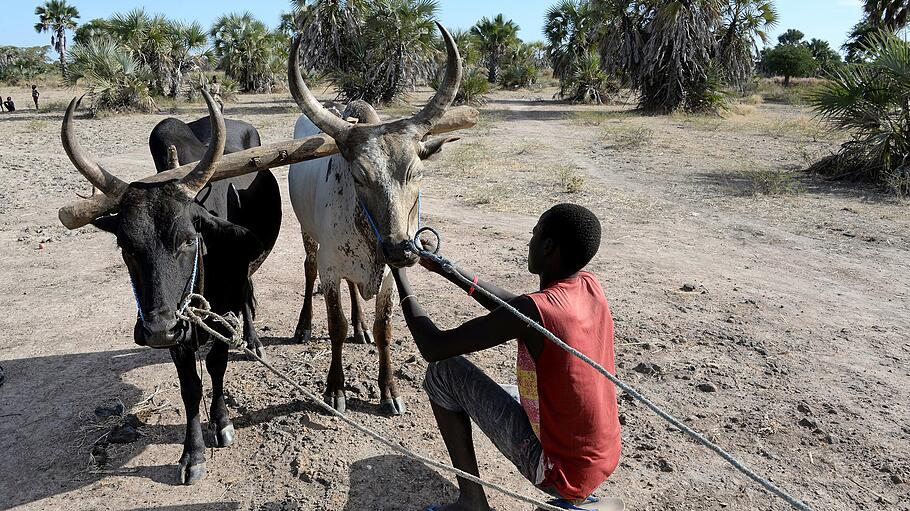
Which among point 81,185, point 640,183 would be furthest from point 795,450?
point 81,185

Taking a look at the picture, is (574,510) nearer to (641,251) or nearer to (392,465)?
(392,465)

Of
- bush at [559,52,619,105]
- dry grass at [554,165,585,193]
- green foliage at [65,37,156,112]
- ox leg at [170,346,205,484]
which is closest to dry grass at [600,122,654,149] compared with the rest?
dry grass at [554,165,585,193]

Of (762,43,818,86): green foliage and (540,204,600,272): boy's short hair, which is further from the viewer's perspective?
(762,43,818,86): green foliage

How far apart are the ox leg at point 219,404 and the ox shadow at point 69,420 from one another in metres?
0.14

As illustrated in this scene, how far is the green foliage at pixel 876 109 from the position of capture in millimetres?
10656

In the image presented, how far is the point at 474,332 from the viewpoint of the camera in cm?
264

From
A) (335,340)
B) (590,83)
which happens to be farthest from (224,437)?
(590,83)

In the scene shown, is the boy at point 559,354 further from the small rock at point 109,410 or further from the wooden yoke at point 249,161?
the small rock at point 109,410

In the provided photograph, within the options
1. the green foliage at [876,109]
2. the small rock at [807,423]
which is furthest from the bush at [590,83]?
the small rock at [807,423]

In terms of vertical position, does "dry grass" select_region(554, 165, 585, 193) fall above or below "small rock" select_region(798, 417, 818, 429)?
above

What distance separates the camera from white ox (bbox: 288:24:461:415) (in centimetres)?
343

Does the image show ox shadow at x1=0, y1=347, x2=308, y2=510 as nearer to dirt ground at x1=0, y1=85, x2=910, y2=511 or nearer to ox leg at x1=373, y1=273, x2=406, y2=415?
dirt ground at x1=0, y1=85, x2=910, y2=511

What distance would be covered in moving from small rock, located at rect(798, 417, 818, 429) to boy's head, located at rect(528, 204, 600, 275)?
8.42ft

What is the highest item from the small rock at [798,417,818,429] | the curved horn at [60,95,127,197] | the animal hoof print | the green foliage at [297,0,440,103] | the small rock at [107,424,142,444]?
the green foliage at [297,0,440,103]
